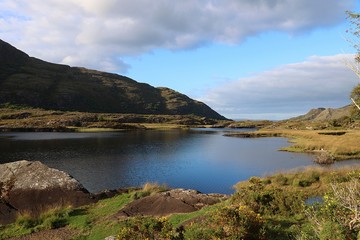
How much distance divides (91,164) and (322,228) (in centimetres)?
4828

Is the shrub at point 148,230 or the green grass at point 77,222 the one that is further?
the green grass at point 77,222

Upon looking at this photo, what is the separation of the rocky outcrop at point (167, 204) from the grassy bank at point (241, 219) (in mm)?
1387

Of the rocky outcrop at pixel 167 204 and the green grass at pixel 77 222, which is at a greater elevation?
the rocky outcrop at pixel 167 204

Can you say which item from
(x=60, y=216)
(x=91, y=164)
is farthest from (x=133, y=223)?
(x=91, y=164)

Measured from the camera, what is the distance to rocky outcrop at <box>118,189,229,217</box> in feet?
76.7

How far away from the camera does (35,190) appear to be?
28.4 metres

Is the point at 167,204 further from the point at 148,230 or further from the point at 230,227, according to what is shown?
the point at 230,227

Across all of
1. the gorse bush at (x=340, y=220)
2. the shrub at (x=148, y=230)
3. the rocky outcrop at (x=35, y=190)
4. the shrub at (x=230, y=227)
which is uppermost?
the gorse bush at (x=340, y=220)

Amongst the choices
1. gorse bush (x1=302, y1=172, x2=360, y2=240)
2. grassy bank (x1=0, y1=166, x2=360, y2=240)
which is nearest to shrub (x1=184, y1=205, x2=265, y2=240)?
grassy bank (x1=0, y1=166, x2=360, y2=240)

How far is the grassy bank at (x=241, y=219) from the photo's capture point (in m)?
12.0

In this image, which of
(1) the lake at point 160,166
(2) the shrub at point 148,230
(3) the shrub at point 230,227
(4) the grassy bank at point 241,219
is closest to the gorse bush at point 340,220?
(4) the grassy bank at point 241,219

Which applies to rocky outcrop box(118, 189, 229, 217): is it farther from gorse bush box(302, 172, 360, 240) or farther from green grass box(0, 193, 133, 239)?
gorse bush box(302, 172, 360, 240)

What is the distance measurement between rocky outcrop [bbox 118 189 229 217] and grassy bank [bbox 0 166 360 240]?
139 centimetres

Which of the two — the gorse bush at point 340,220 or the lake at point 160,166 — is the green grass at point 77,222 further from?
the lake at point 160,166
